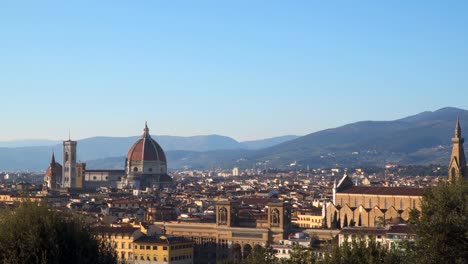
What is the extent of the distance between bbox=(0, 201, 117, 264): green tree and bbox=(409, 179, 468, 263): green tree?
10873 millimetres

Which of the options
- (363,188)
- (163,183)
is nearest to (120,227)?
(363,188)

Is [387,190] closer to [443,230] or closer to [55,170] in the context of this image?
[443,230]

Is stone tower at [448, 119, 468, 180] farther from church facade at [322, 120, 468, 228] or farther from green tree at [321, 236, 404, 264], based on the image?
green tree at [321, 236, 404, 264]

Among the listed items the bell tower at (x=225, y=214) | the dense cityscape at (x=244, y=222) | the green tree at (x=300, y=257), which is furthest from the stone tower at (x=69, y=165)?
the green tree at (x=300, y=257)

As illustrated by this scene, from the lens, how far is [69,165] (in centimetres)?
15225

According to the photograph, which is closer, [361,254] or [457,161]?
[361,254]

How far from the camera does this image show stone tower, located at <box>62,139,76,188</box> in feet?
496

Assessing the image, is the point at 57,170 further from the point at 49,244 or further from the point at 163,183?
the point at 49,244

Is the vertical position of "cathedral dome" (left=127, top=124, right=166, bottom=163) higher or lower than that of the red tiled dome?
higher

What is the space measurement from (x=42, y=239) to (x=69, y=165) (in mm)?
118026

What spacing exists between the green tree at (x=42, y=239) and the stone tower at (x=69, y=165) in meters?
115

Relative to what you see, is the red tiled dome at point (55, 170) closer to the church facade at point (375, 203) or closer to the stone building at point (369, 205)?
the stone building at point (369, 205)

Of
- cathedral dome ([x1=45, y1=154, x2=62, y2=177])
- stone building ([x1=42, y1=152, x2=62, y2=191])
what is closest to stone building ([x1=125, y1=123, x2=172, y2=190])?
stone building ([x1=42, y1=152, x2=62, y2=191])

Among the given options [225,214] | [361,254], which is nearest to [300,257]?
[361,254]
